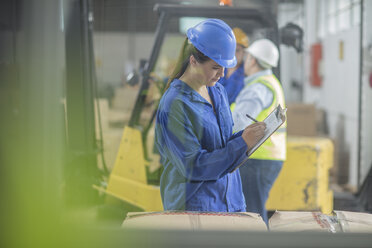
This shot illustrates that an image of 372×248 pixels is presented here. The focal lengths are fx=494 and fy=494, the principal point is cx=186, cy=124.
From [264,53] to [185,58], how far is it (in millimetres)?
A: 1282

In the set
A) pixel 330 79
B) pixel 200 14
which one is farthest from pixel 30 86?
pixel 330 79

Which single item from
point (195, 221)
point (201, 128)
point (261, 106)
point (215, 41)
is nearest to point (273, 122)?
point (201, 128)

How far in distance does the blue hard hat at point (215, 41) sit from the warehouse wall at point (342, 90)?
18.0 feet

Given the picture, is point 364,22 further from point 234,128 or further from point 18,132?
point 18,132

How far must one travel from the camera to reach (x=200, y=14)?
3.17 meters

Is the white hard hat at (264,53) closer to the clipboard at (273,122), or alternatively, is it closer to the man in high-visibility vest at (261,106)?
the man in high-visibility vest at (261,106)

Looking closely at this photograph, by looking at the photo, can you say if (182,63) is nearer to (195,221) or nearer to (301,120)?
(195,221)

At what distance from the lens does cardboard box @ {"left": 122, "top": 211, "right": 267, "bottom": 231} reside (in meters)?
1.70

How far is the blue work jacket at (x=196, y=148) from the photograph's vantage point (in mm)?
2064

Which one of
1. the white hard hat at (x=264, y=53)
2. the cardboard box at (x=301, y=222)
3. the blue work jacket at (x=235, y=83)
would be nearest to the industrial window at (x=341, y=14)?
the white hard hat at (x=264, y=53)

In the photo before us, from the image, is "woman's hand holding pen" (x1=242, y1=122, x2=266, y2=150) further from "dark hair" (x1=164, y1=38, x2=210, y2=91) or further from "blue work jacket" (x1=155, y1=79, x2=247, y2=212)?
"dark hair" (x1=164, y1=38, x2=210, y2=91)

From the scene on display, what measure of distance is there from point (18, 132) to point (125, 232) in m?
0.47

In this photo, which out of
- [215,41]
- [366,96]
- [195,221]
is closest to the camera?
[195,221]

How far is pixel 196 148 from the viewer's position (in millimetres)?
2070
